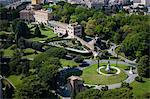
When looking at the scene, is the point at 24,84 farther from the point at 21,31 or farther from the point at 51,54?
Result: the point at 21,31

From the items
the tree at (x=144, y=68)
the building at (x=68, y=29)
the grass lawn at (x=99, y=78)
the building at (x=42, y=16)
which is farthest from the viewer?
the building at (x=42, y=16)

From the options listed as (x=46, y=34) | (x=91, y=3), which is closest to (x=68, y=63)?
(x=46, y=34)

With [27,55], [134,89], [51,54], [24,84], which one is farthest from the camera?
[27,55]

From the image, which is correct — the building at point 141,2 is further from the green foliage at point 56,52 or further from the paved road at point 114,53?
the green foliage at point 56,52

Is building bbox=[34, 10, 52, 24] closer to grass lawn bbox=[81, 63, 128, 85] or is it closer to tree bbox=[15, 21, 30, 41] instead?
tree bbox=[15, 21, 30, 41]

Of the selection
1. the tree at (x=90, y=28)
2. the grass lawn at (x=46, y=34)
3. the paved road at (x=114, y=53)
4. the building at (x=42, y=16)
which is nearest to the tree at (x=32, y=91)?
the paved road at (x=114, y=53)

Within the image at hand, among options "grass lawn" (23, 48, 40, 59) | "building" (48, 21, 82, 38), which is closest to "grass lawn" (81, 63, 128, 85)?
"grass lawn" (23, 48, 40, 59)

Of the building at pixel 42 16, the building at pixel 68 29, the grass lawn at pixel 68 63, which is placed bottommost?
the grass lawn at pixel 68 63

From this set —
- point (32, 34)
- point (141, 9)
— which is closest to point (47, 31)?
point (32, 34)
